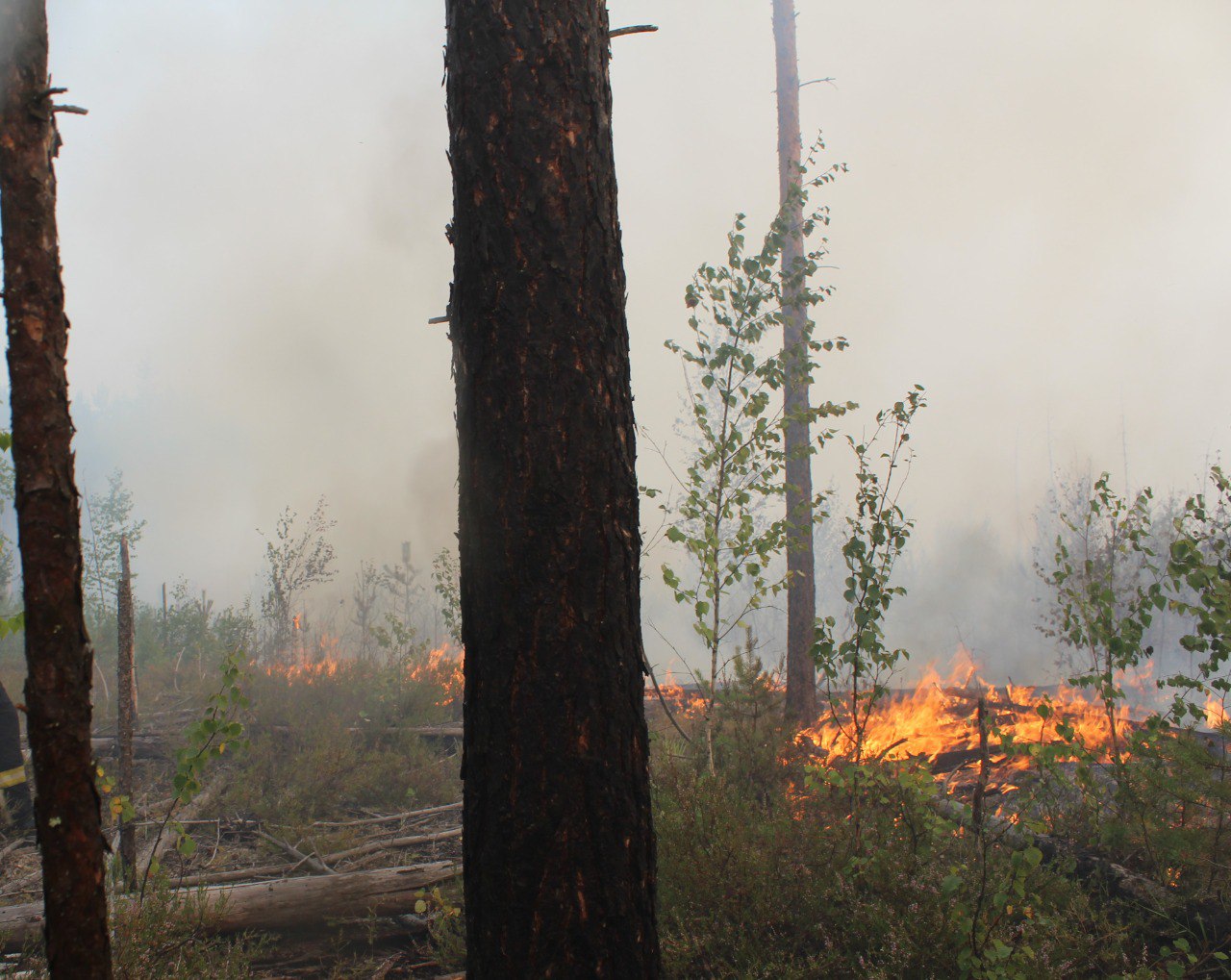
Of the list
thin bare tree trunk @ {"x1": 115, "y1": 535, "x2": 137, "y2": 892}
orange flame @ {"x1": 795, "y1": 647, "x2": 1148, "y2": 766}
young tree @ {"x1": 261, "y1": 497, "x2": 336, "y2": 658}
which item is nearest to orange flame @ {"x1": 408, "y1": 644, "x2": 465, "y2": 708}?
young tree @ {"x1": 261, "y1": 497, "x2": 336, "y2": 658}

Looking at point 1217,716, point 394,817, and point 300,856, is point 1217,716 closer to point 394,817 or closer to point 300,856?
point 394,817

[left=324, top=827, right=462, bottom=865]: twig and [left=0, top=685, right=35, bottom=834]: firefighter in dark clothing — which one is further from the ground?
[left=0, top=685, right=35, bottom=834]: firefighter in dark clothing

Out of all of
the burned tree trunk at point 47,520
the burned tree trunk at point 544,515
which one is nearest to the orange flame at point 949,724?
the burned tree trunk at point 544,515

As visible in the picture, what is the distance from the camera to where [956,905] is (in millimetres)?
3270

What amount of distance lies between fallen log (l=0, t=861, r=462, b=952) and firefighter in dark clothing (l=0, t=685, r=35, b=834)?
2.66m

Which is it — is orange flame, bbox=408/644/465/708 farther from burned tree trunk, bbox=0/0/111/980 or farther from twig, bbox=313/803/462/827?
burned tree trunk, bbox=0/0/111/980

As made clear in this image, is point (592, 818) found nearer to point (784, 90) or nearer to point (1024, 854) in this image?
point (1024, 854)

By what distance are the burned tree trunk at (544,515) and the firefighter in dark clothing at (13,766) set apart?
629 centimetres

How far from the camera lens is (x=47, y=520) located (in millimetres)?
2379

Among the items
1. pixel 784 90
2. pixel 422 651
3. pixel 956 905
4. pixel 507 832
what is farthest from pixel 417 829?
pixel 784 90

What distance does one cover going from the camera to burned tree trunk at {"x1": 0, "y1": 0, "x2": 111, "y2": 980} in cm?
231

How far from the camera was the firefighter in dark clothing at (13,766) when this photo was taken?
6590 millimetres

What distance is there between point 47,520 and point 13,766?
5.66m

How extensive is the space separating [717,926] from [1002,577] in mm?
52787
